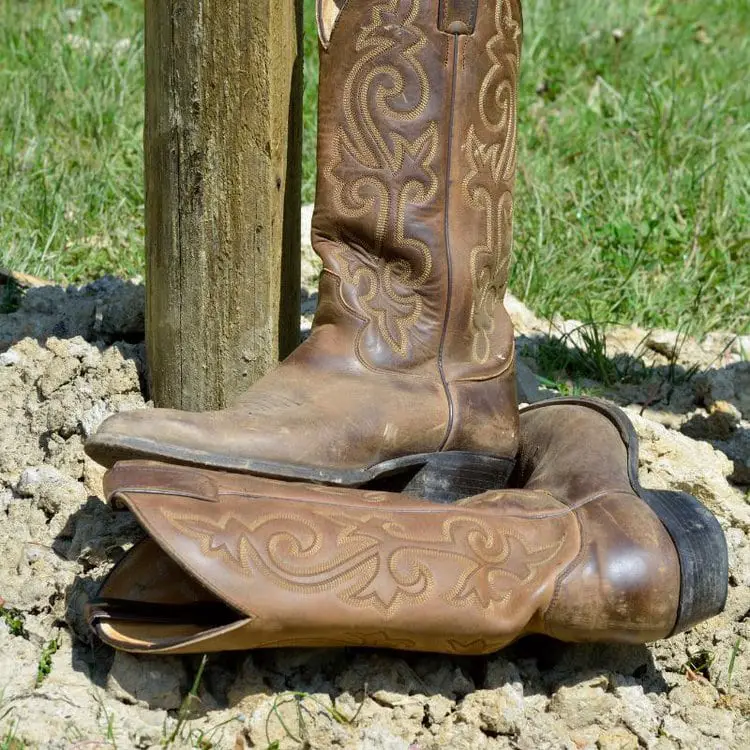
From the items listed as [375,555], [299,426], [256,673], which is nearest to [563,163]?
[299,426]

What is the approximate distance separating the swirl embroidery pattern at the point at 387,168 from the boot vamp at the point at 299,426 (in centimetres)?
11

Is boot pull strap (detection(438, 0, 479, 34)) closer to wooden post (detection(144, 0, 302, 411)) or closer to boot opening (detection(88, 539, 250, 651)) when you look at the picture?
wooden post (detection(144, 0, 302, 411))

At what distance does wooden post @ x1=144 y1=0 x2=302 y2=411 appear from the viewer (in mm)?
1974

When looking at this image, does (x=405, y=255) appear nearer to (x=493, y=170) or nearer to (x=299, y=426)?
(x=493, y=170)

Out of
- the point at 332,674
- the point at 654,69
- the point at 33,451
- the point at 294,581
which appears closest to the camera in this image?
the point at 294,581

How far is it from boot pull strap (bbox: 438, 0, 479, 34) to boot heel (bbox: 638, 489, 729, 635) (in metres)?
0.94

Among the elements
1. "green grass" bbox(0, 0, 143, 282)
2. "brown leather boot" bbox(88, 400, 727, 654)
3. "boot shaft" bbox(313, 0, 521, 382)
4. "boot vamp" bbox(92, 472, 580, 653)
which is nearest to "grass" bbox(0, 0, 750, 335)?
"green grass" bbox(0, 0, 143, 282)

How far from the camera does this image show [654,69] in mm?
4750

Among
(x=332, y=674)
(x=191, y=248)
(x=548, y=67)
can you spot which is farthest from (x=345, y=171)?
(x=548, y=67)

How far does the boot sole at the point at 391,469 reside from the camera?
1.77 metres

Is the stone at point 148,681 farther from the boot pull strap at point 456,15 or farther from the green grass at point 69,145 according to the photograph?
the green grass at point 69,145

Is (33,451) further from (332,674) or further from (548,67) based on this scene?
(548,67)

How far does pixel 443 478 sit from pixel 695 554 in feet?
1.60

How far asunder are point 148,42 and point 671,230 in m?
2.23
